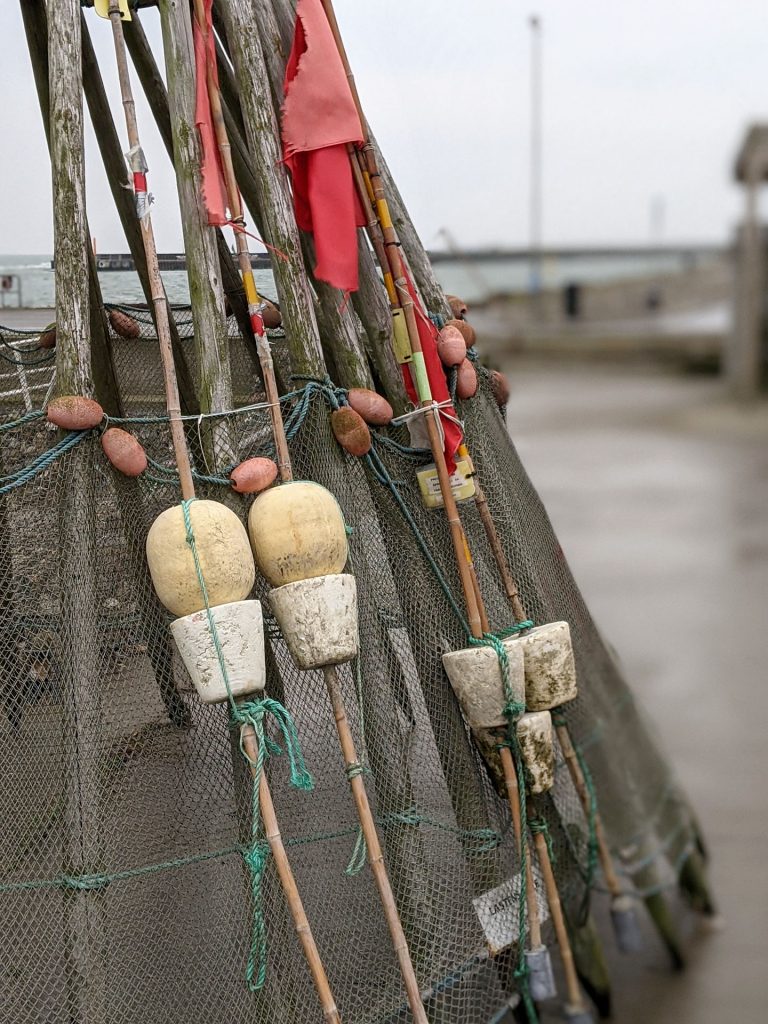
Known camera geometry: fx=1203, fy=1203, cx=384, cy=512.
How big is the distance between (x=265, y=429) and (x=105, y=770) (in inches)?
34.5

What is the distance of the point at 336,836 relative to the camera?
2.84 meters

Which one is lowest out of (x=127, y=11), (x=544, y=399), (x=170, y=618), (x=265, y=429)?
(x=544, y=399)

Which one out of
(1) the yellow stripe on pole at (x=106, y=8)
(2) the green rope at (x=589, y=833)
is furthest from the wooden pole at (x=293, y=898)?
(1) the yellow stripe on pole at (x=106, y=8)

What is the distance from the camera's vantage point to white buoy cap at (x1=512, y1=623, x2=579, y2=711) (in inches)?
117

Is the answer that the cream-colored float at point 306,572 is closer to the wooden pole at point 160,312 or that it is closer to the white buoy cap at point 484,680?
the wooden pole at point 160,312

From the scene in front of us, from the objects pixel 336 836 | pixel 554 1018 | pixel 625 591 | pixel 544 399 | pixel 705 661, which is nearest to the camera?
pixel 336 836

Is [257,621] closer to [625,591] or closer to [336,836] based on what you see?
Result: [336,836]

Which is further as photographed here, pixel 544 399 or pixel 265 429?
pixel 544 399

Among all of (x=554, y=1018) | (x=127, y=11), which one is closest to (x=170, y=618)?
(x=127, y=11)

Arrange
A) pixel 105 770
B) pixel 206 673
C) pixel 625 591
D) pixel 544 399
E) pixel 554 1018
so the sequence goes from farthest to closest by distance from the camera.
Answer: pixel 544 399, pixel 625 591, pixel 554 1018, pixel 105 770, pixel 206 673

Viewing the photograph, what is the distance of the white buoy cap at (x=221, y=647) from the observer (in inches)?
97.8

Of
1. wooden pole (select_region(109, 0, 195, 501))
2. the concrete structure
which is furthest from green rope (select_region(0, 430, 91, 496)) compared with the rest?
the concrete structure

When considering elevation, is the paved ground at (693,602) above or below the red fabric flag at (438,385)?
below

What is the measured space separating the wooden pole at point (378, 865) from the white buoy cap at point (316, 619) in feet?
0.27
